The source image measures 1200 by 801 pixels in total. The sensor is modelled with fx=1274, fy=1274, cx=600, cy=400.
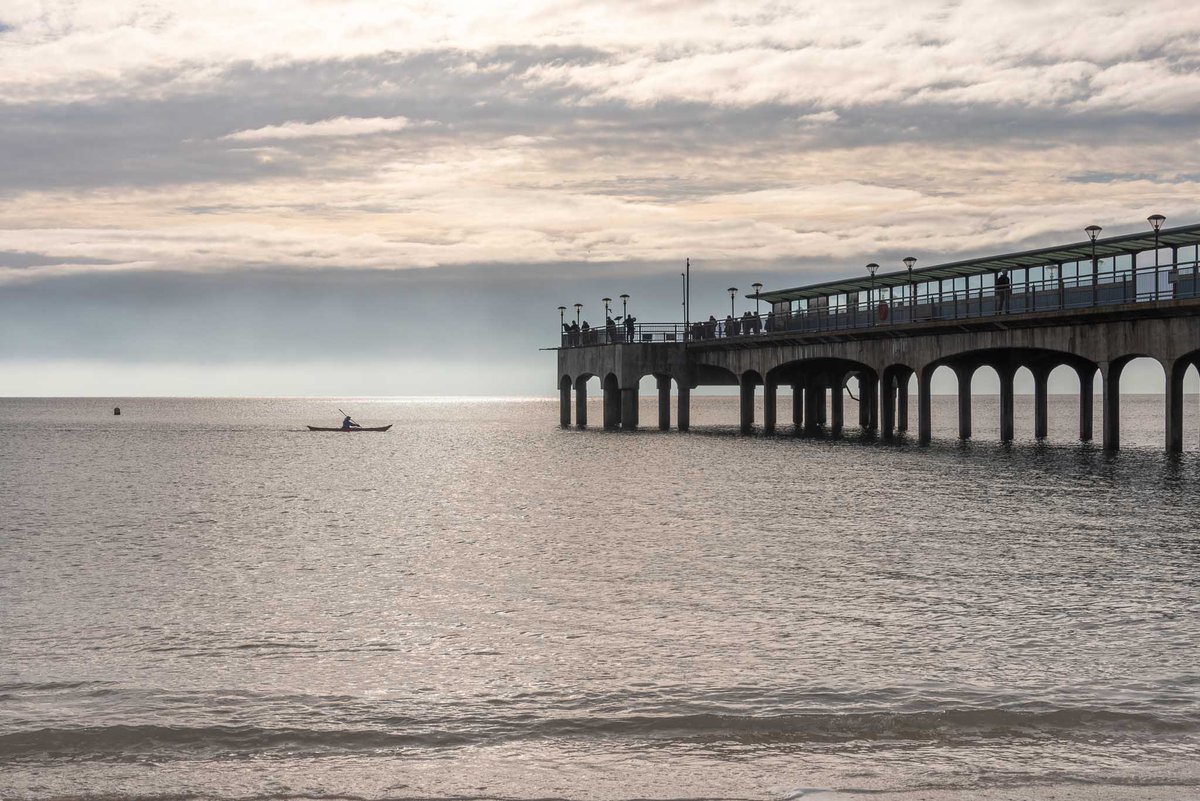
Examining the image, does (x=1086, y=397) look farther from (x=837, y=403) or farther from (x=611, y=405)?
(x=611, y=405)

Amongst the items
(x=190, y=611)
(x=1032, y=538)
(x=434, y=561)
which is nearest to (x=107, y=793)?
(x=190, y=611)

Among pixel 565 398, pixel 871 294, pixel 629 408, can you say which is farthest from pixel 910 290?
pixel 565 398

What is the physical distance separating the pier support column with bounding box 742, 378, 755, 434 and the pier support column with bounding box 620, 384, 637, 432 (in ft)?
26.5

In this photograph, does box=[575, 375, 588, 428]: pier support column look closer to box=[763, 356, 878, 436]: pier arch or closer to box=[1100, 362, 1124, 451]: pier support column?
box=[763, 356, 878, 436]: pier arch

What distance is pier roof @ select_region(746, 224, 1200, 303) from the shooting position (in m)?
52.2

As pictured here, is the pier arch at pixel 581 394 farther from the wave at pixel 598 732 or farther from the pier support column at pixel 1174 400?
the wave at pixel 598 732

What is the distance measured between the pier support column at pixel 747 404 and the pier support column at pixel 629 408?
8.08 meters

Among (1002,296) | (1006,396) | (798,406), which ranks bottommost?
(798,406)

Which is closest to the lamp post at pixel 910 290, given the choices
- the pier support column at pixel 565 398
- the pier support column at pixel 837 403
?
the pier support column at pixel 837 403

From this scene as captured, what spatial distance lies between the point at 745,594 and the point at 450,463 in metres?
49.1

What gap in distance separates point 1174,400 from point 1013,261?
12.7 m

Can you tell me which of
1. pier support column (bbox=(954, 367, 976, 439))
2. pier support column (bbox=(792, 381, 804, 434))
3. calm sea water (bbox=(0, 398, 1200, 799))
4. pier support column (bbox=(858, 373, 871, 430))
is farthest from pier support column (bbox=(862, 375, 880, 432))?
calm sea water (bbox=(0, 398, 1200, 799))

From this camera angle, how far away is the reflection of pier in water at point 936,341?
168ft

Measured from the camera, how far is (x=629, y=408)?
310 ft
